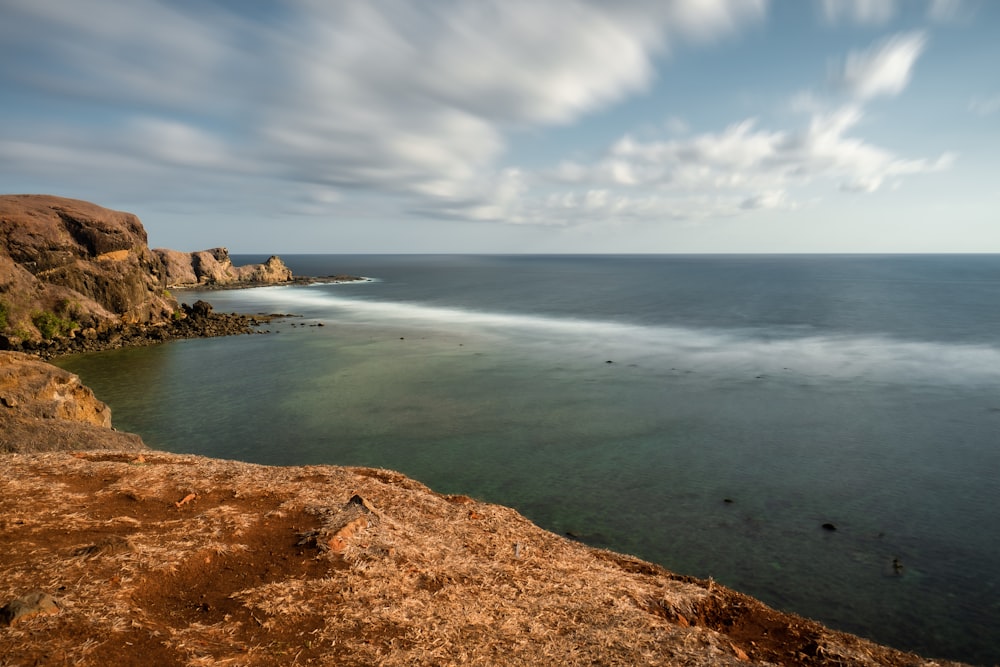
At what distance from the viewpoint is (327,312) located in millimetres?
79875

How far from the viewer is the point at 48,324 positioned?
1859 inches

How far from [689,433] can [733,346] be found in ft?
93.7

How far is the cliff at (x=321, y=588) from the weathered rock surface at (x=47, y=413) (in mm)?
3561

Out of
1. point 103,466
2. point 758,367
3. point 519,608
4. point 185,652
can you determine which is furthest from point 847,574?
point 758,367

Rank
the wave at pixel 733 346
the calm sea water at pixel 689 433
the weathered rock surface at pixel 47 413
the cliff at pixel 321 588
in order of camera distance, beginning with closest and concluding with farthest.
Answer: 1. the cliff at pixel 321 588
2. the calm sea water at pixel 689 433
3. the weathered rock surface at pixel 47 413
4. the wave at pixel 733 346

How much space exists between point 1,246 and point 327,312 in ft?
121

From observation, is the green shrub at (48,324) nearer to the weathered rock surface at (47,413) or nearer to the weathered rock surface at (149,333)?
the weathered rock surface at (149,333)

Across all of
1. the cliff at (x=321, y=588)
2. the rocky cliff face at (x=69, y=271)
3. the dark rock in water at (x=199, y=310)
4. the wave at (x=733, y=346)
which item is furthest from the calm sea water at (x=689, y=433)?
the dark rock in water at (x=199, y=310)

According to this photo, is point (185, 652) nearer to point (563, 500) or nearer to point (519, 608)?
point (519, 608)

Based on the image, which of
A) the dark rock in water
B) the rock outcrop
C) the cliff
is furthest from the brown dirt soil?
the rock outcrop

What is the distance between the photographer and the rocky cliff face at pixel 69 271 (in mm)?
47094

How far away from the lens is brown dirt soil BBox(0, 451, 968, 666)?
24.1 feet

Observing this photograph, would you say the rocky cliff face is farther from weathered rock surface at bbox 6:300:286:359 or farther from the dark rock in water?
the dark rock in water

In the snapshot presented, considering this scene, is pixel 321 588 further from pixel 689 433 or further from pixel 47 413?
pixel 689 433
